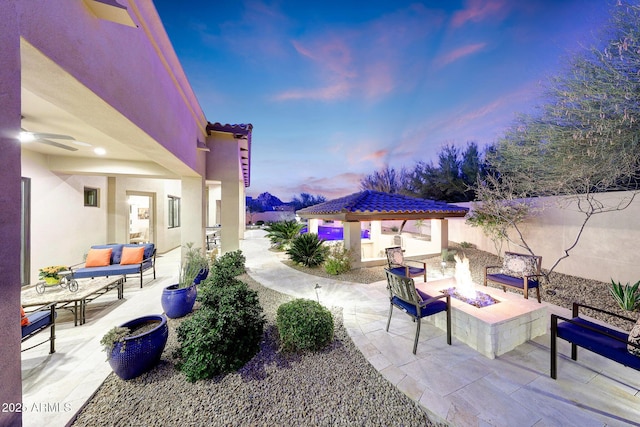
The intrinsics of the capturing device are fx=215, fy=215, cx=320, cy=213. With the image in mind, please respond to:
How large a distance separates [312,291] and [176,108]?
18.7 ft

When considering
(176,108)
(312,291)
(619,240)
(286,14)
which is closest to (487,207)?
(619,240)

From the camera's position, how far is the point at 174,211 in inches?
513

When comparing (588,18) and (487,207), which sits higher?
(588,18)

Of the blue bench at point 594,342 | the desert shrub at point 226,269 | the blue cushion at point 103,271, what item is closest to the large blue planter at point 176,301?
the desert shrub at point 226,269

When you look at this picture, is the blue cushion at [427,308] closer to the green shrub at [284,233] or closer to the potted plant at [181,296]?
the potted plant at [181,296]

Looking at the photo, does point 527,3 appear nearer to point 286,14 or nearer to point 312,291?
point 286,14

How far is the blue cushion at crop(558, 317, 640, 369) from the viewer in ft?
8.08

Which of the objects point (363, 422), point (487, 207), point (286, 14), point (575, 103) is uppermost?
point (286, 14)

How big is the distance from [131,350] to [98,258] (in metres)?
5.58

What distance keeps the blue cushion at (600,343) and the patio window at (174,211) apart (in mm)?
15327

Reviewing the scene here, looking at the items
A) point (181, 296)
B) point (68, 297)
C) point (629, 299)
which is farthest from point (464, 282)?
point (68, 297)

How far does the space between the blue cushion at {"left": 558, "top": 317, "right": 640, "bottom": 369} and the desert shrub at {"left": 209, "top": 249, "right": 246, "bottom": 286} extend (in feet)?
20.5

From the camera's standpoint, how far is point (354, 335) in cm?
392

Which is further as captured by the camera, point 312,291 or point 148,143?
point 312,291
